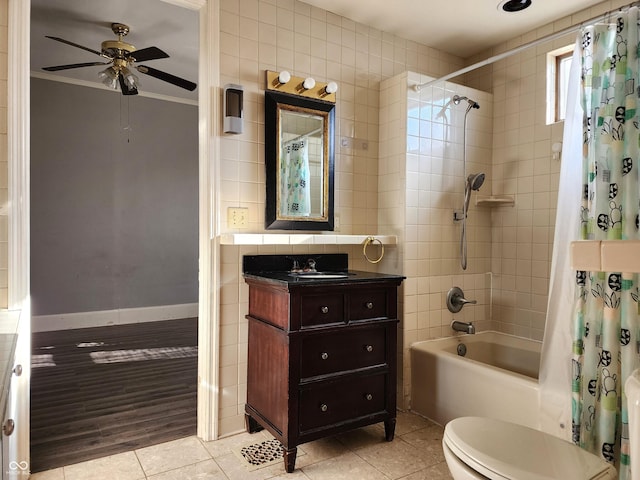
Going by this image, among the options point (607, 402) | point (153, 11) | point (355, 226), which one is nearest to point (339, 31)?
point (355, 226)

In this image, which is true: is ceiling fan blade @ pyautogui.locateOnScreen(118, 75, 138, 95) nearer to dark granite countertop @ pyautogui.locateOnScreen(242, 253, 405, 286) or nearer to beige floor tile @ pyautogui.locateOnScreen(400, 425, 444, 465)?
dark granite countertop @ pyautogui.locateOnScreen(242, 253, 405, 286)

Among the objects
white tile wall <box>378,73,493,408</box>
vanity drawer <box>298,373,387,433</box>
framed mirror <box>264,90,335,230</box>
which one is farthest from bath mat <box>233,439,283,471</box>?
framed mirror <box>264,90,335,230</box>

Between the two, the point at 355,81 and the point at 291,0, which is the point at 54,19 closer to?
the point at 291,0

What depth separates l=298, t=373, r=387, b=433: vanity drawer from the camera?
2.11 m

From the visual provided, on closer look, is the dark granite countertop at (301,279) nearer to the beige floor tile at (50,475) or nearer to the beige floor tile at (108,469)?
the beige floor tile at (108,469)

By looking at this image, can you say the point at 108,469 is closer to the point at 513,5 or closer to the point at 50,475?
the point at 50,475

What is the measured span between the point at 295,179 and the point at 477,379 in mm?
1517

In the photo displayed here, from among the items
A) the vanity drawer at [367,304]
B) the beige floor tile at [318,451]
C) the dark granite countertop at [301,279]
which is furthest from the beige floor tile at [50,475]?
the vanity drawer at [367,304]

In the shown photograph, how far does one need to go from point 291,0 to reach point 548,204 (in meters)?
2.06

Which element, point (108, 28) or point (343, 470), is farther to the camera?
point (108, 28)

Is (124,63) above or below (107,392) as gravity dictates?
above

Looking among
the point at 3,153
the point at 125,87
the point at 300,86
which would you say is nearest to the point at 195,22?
the point at 125,87

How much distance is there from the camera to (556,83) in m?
2.94

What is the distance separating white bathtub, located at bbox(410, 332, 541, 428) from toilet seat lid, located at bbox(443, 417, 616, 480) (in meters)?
0.76
